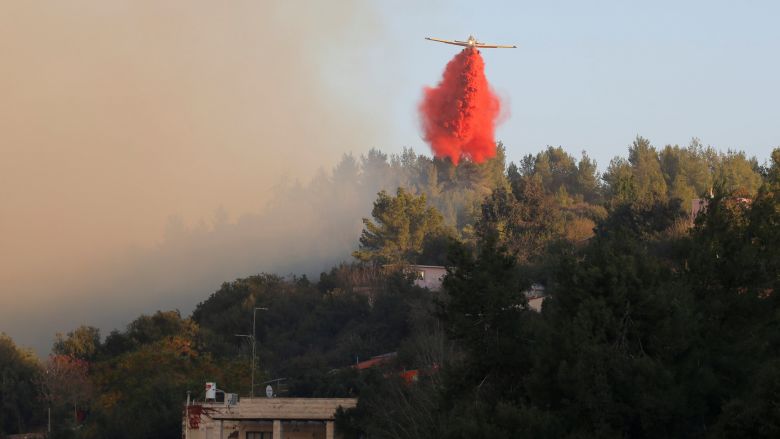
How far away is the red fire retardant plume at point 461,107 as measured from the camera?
3674 inches

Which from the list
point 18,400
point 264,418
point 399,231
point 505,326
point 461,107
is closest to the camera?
point 505,326

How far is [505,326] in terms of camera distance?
124 ft

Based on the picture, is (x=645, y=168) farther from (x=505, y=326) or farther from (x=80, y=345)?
(x=505, y=326)

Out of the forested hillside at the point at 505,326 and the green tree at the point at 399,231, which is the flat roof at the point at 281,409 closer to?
the forested hillside at the point at 505,326

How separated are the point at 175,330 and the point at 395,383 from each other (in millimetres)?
31131

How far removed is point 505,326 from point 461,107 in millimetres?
58652

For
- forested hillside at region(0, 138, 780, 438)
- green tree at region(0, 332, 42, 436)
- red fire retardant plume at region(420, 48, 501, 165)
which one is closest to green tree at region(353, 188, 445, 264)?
forested hillside at region(0, 138, 780, 438)

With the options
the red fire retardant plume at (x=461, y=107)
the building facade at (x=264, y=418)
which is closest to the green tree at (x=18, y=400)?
the building facade at (x=264, y=418)

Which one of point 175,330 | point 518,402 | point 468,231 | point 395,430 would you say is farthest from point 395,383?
point 468,231

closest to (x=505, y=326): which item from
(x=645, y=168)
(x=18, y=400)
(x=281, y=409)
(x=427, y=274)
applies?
(x=281, y=409)

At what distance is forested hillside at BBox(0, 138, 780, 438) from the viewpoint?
32.7 m

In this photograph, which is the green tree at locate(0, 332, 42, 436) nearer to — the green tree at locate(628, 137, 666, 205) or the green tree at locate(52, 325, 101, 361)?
the green tree at locate(52, 325, 101, 361)

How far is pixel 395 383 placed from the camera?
5188 centimetres

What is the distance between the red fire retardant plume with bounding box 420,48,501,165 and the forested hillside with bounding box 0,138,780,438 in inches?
229
